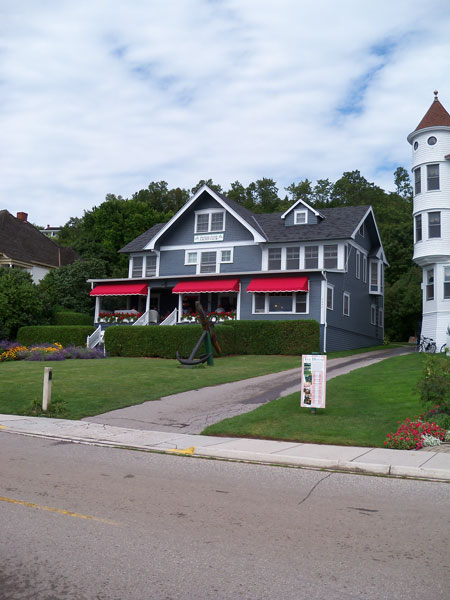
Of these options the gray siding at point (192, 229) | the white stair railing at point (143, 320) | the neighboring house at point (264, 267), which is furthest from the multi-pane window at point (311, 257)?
the white stair railing at point (143, 320)

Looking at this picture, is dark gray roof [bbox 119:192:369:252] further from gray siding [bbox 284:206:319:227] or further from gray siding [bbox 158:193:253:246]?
gray siding [bbox 158:193:253:246]

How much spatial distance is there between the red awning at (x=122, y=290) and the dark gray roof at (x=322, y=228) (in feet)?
29.8

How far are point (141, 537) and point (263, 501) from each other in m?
1.92

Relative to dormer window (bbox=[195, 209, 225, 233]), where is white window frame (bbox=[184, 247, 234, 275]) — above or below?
below

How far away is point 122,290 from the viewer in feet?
126

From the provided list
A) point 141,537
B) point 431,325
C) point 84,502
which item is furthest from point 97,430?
point 431,325

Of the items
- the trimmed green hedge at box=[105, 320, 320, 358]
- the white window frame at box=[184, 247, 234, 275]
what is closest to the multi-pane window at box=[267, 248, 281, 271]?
the white window frame at box=[184, 247, 234, 275]

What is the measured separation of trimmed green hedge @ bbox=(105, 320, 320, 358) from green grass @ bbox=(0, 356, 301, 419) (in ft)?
10.5

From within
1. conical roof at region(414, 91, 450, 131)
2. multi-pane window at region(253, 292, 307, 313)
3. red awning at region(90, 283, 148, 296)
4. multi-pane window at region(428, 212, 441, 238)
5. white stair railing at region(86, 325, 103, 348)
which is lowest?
white stair railing at region(86, 325, 103, 348)

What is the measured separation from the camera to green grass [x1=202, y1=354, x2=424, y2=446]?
10766 mm

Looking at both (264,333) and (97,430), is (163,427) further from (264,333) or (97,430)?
(264,333)

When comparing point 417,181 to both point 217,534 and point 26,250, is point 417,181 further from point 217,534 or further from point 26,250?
point 26,250

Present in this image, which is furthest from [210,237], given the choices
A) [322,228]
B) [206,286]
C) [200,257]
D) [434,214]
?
[434,214]

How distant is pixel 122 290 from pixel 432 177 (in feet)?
67.8
